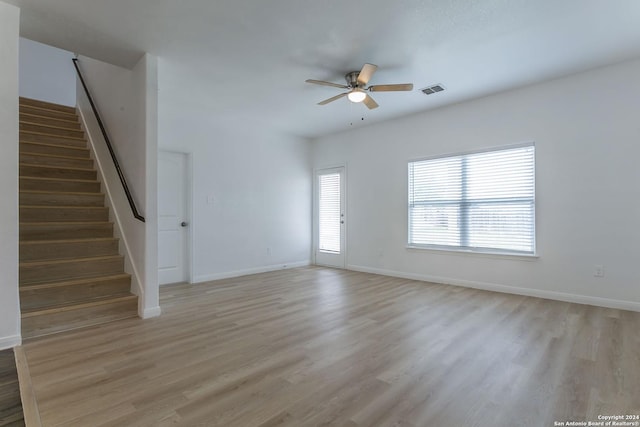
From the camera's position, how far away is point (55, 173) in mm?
4203

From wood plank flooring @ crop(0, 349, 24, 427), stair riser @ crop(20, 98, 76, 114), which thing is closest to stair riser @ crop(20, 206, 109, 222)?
wood plank flooring @ crop(0, 349, 24, 427)

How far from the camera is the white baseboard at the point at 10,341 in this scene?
2525 millimetres

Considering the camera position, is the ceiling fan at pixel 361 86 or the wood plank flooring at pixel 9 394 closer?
the wood plank flooring at pixel 9 394

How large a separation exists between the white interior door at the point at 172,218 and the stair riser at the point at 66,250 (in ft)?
3.56

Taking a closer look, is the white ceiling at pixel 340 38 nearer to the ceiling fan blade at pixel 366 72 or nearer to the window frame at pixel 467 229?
the ceiling fan blade at pixel 366 72

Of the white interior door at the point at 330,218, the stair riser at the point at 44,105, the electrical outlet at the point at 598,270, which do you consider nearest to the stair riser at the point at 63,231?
the stair riser at the point at 44,105

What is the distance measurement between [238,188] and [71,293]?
9.84 feet

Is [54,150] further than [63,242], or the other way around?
[54,150]

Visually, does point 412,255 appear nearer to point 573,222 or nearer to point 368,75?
point 573,222

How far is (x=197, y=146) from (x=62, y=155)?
1.87 metres

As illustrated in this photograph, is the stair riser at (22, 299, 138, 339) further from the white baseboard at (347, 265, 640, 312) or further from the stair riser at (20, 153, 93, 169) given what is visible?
the white baseboard at (347, 265, 640, 312)

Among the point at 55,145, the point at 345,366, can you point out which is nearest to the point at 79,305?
the point at 345,366

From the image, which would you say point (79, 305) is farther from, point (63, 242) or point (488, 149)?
point (488, 149)

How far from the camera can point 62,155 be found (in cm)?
454
